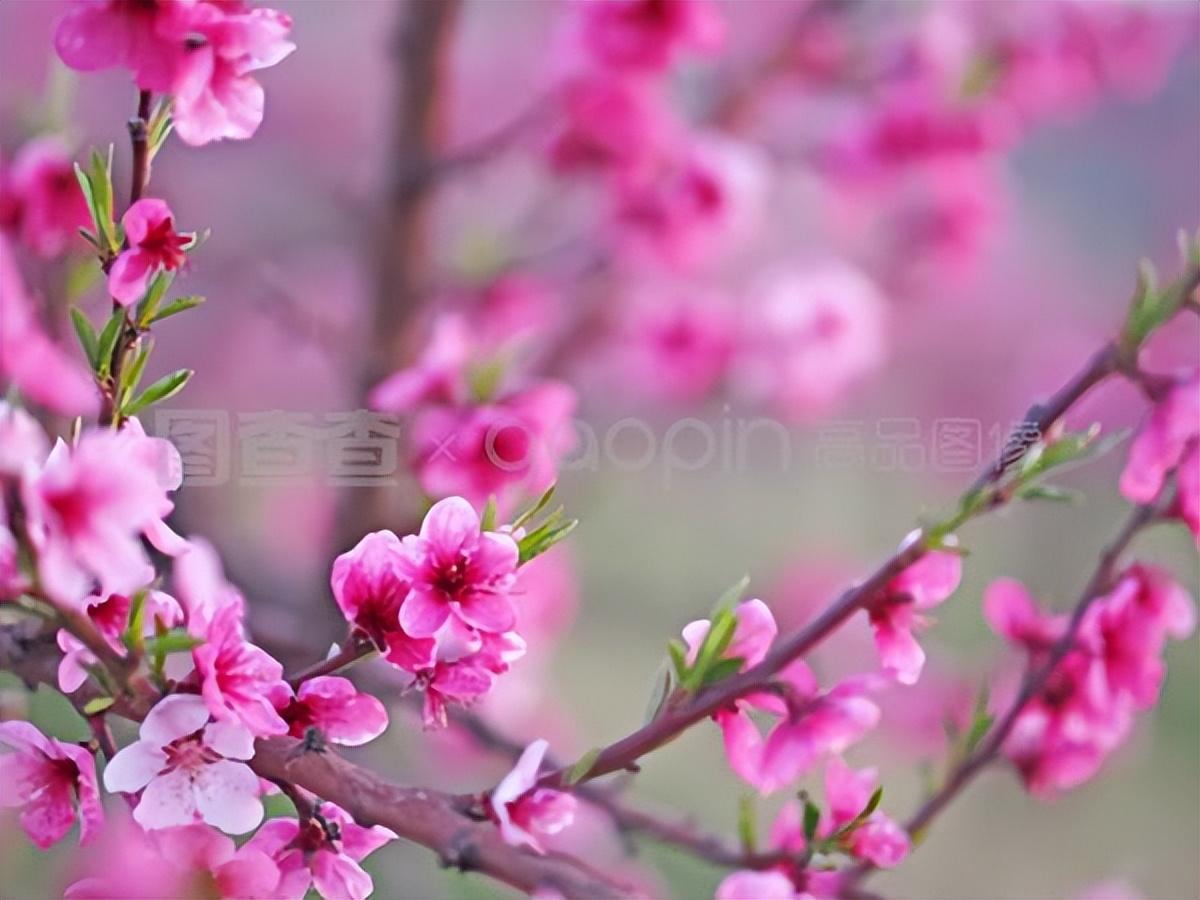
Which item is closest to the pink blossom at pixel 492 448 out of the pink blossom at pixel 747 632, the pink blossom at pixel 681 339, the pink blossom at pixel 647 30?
the pink blossom at pixel 747 632

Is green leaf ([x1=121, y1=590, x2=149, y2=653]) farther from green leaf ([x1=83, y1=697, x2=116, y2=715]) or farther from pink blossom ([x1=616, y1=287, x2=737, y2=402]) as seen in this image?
pink blossom ([x1=616, y1=287, x2=737, y2=402])

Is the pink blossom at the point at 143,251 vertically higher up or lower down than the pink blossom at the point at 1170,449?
higher up

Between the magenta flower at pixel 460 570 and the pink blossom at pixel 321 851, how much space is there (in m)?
0.05

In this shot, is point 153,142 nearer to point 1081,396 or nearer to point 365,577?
point 365,577

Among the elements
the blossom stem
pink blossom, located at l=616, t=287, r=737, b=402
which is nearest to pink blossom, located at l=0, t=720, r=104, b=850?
the blossom stem

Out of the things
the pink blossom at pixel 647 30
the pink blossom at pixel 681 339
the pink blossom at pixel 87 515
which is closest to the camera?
the pink blossom at pixel 87 515

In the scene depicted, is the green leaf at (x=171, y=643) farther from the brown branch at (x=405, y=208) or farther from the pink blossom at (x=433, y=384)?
the brown branch at (x=405, y=208)

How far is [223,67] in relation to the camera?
0.31 m

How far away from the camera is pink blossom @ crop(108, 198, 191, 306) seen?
11.6 inches

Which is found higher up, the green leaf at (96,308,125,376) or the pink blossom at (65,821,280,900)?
the green leaf at (96,308,125,376)

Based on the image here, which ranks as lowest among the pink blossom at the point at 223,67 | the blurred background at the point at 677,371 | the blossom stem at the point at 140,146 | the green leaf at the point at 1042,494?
the blurred background at the point at 677,371

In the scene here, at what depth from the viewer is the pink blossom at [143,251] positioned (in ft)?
0.96

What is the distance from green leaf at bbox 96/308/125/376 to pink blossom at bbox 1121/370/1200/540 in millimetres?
250

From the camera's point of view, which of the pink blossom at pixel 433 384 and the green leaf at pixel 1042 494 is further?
the pink blossom at pixel 433 384
